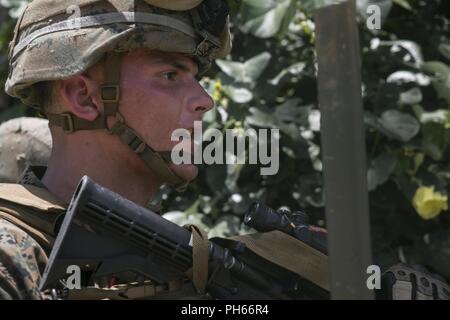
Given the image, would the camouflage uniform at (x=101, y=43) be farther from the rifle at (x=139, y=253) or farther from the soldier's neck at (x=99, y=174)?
the rifle at (x=139, y=253)

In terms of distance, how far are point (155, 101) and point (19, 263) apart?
1.77ft

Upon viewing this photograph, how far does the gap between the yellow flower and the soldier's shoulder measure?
6.13 feet

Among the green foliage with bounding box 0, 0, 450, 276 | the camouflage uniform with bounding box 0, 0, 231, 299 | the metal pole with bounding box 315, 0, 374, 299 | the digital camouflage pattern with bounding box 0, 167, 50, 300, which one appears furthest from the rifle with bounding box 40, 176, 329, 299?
the green foliage with bounding box 0, 0, 450, 276

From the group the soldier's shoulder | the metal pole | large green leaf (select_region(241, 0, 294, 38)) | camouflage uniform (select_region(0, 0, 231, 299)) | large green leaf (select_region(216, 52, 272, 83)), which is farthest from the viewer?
large green leaf (select_region(216, 52, 272, 83))

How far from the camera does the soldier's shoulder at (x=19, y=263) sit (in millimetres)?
2008

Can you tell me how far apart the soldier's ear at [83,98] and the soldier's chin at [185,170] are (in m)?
0.22

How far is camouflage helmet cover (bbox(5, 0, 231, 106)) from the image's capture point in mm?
2398

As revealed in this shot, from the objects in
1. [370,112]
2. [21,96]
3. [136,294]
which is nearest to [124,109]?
[21,96]

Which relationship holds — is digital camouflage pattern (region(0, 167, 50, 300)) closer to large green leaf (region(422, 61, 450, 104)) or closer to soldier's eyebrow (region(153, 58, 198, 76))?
soldier's eyebrow (region(153, 58, 198, 76))

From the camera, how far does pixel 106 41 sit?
2.37 m

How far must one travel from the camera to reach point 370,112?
12.8 feet

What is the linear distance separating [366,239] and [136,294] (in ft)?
2.38

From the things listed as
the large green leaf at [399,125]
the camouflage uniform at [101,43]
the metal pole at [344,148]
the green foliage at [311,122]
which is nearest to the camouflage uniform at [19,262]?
the camouflage uniform at [101,43]

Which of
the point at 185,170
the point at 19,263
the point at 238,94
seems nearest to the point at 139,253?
the point at 19,263
